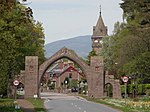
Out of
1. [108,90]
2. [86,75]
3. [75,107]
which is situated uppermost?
[86,75]

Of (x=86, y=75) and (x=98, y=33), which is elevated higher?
(x=98, y=33)

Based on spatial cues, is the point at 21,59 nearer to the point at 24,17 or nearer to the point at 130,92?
the point at 130,92

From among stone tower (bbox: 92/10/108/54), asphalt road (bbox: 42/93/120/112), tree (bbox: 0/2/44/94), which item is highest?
stone tower (bbox: 92/10/108/54)

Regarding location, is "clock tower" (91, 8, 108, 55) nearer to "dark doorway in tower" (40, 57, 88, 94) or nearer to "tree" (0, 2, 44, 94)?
"dark doorway in tower" (40, 57, 88, 94)

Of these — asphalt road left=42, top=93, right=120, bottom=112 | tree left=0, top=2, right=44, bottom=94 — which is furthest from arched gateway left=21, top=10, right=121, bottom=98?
asphalt road left=42, top=93, right=120, bottom=112

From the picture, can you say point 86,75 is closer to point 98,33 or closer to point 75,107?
point 75,107

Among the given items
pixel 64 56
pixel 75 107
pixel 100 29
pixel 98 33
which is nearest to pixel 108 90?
pixel 64 56

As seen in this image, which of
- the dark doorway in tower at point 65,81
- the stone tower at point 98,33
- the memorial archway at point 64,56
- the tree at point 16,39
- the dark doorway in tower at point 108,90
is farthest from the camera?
the stone tower at point 98,33

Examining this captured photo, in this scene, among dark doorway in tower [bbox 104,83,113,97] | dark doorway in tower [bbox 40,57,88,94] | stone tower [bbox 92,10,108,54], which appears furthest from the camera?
stone tower [bbox 92,10,108,54]

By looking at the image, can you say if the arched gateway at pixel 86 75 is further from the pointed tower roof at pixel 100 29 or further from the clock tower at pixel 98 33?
the pointed tower roof at pixel 100 29

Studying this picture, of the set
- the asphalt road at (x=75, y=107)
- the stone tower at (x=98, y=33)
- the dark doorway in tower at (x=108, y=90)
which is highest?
the stone tower at (x=98, y=33)

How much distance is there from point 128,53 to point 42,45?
25.5 metres

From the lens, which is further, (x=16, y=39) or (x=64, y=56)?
(x=64, y=56)

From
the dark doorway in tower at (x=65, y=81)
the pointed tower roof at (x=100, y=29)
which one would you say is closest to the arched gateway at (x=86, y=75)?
the dark doorway in tower at (x=65, y=81)
